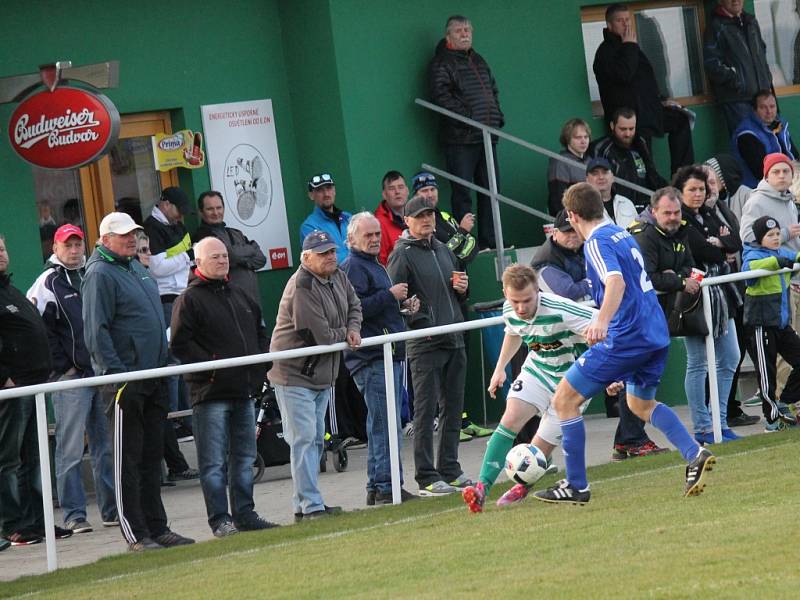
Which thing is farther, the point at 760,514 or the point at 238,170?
the point at 238,170

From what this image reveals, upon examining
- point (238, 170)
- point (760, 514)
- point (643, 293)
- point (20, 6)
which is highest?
point (20, 6)

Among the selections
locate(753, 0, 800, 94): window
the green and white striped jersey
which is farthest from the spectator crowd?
locate(753, 0, 800, 94): window

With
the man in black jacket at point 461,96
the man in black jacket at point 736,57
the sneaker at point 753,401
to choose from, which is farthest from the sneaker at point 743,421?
the man in black jacket at point 736,57

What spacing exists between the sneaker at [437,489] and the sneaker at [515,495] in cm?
103

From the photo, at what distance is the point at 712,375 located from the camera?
12.2 metres

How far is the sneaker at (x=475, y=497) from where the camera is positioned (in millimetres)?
9648

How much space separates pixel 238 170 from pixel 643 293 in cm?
652

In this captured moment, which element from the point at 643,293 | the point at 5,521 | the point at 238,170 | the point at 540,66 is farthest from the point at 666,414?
the point at 540,66

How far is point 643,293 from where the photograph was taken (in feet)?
31.0

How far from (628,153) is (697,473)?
729cm

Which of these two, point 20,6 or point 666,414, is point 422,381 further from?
point 20,6

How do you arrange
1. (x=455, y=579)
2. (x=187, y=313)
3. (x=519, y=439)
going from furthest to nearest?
(x=519, y=439) < (x=187, y=313) < (x=455, y=579)

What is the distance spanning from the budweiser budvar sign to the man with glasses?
7.35ft

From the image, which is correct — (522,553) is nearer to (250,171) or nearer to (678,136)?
(250,171)
